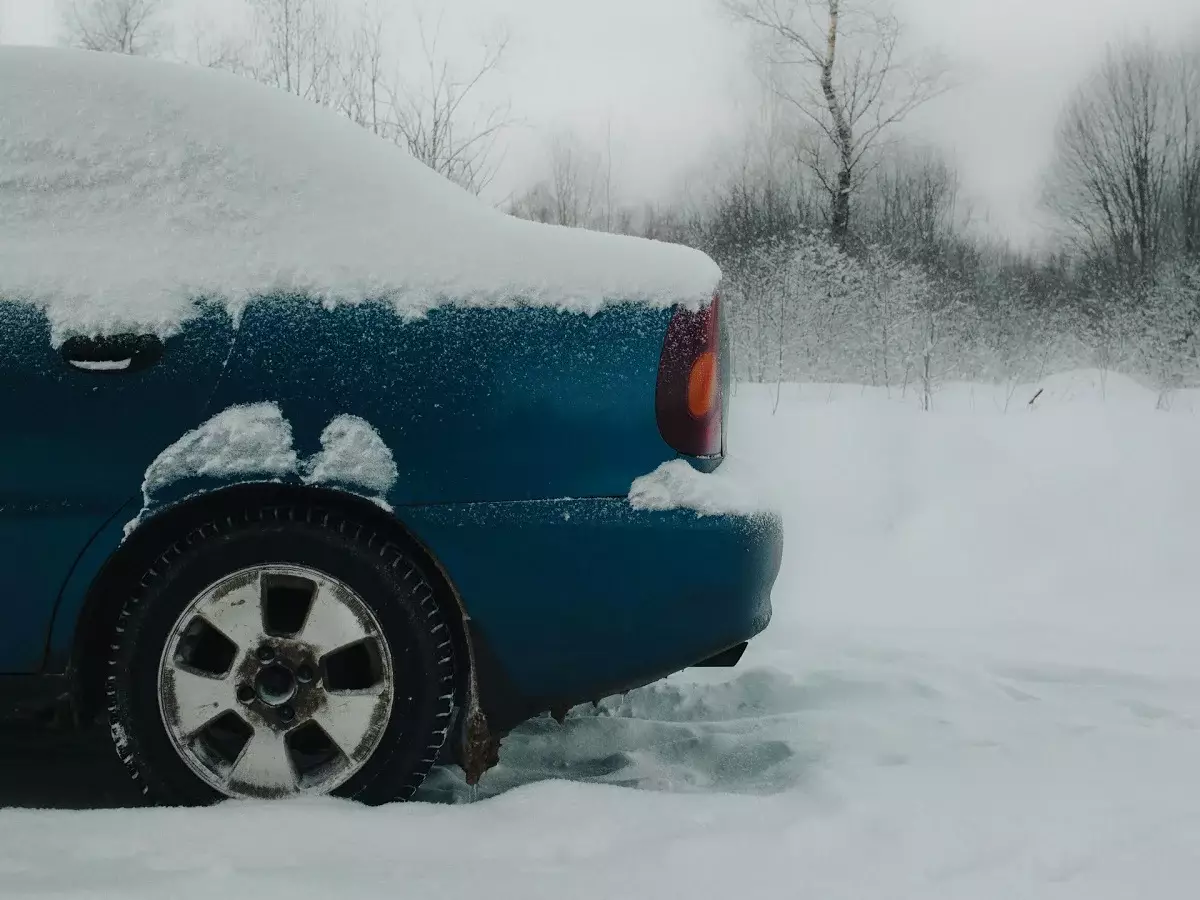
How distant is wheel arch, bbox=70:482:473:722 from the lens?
1899 mm

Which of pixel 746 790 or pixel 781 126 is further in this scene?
pixel 781 126

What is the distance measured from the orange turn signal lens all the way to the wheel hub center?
979mm

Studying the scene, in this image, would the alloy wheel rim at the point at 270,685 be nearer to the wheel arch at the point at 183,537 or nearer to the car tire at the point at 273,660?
the car tire at the point at 273,660

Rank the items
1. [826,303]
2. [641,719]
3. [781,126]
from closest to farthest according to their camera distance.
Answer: [641,719]
[826,303]
[781,126]

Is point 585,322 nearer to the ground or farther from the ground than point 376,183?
nearer to the ground

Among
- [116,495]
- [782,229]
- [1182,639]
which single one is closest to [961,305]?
[782,229]

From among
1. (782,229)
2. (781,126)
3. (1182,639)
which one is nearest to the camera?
(1182,639)

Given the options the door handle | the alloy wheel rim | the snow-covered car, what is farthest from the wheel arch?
the door handle

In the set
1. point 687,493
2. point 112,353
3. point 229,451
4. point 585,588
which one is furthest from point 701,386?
point 112,353

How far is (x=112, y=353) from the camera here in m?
1.88

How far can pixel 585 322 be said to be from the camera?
1.95 m

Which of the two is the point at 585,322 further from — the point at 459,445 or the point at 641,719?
the point at 641,719

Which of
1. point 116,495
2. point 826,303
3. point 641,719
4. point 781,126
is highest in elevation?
point 781,126

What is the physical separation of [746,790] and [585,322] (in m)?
1.17
